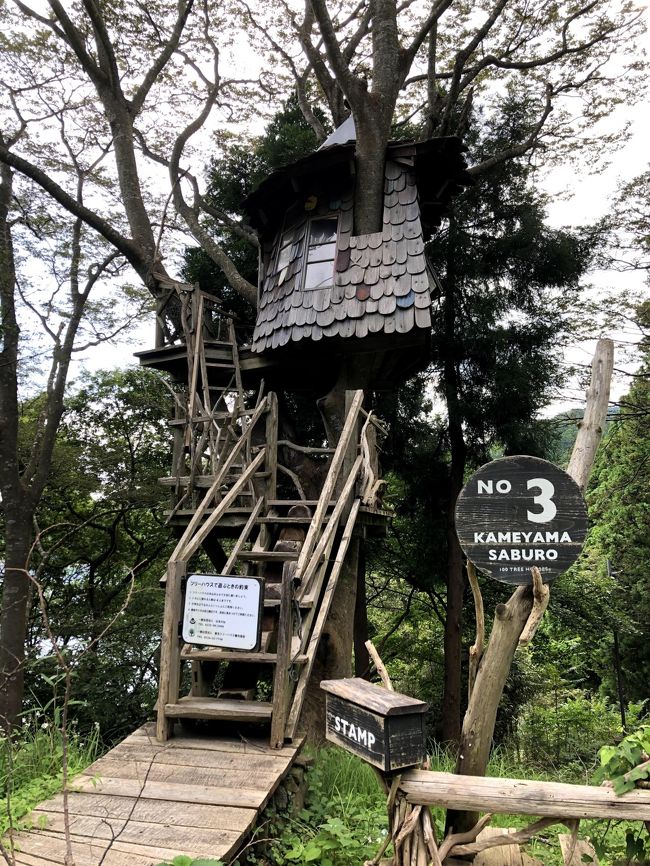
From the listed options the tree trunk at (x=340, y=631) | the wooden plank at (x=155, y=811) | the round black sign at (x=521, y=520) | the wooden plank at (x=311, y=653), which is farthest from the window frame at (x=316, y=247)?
the wooden plank at (x=155, y=811)

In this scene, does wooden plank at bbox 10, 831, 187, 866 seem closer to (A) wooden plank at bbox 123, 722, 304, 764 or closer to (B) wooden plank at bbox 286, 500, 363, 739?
(A) wooden plank at bbox 123, 722, 304, 764

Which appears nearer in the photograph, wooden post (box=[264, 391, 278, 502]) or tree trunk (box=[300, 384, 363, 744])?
tree trunk (box=[300, 384, 363, 744])

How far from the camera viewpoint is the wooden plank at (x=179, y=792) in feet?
10.2

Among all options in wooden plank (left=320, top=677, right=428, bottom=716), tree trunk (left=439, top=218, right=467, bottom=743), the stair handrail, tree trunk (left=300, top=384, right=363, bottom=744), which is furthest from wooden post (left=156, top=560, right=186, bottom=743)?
tree trunk (left=439, top=218, right=467, bottom=743)

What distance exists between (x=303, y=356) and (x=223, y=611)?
5134 mm

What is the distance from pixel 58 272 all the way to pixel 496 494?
10334 millimetres

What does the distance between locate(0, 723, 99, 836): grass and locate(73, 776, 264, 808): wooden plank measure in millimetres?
365

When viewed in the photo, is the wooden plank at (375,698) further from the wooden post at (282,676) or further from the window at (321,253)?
the window at (321,253)

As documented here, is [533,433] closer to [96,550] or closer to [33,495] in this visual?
[33,495]

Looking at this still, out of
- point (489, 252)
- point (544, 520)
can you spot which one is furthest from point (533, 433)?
point (544, 520)

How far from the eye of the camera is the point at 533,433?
31.6ft

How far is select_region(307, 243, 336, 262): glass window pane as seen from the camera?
8281mm

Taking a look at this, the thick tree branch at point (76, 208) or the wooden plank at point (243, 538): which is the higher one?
the thick tree branch at point (76, 208)

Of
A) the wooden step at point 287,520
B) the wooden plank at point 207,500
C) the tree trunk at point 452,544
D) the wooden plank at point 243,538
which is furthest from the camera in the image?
the tree trunk at point 452,544
